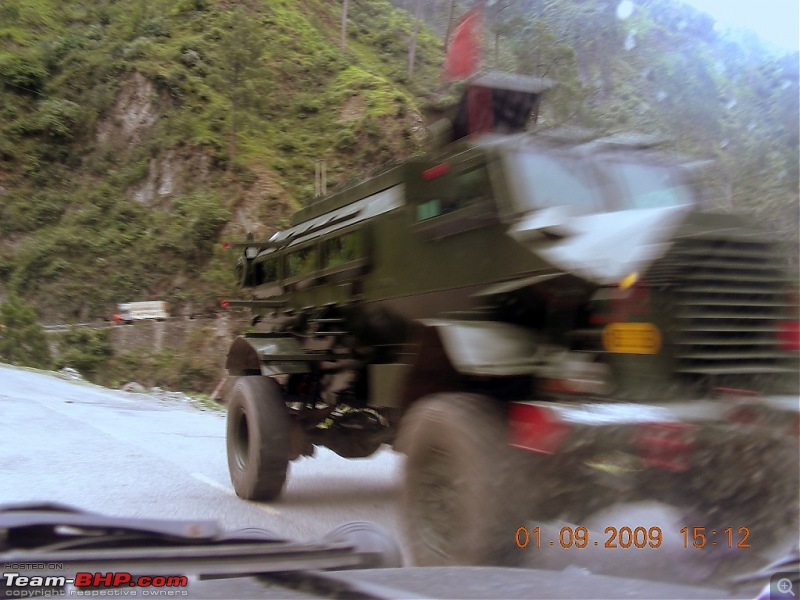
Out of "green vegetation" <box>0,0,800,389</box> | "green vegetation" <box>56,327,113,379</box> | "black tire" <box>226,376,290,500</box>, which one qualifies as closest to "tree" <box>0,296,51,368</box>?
"green vegetation" <box>0,0,800,389</box>

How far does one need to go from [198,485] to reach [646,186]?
5097 millimetres

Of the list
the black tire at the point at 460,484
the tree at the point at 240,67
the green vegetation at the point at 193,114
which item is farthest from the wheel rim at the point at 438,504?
the tree at the point at 240,67

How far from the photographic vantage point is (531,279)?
3971 millimetres

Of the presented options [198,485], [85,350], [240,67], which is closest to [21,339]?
[85,350]

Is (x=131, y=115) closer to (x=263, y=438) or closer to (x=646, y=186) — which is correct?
(x=263, y=438)

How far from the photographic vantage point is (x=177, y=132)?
36.8 m

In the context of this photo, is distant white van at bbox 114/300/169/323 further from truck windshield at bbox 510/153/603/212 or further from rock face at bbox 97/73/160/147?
truck windshield at bbox 510/153/603/212

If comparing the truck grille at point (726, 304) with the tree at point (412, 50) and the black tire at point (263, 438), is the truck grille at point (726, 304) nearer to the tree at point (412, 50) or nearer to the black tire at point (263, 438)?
the black tire at point (263, 438)

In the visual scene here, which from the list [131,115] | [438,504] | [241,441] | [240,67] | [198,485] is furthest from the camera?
[131,115]

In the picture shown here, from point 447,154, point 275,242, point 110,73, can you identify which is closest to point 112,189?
point 110,73

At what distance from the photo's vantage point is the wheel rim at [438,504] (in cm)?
382

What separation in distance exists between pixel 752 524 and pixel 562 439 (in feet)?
3.84

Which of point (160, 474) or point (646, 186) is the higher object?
point (646, 186)

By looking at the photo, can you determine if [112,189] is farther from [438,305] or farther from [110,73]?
[438,305]
